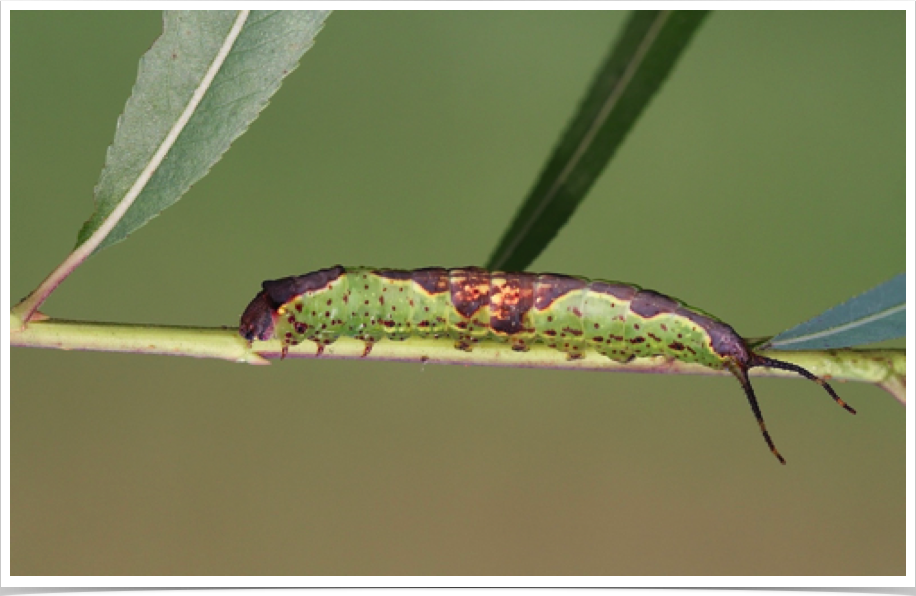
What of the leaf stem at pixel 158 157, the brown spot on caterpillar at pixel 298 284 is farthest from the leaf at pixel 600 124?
the leaf stem at pixel 158 157

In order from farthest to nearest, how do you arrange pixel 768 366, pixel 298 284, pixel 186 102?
pixel 298 284, pixel 768 366, pixel 186 102

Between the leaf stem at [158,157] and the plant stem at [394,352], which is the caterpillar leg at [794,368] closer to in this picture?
the plant stem at [394,352]

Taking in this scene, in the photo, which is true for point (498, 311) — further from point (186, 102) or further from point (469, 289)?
point (186, 102)

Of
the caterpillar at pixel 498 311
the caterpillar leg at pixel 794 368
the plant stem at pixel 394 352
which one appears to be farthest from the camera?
the caterpillar at pixel 498 311

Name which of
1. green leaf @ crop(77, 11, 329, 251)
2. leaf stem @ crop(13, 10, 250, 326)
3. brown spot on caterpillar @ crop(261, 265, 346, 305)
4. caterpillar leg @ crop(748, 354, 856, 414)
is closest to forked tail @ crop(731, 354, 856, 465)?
caterpillar leg @ crop(748, 354, 856, 414)

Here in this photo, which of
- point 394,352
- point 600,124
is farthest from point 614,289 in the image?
point 394,352

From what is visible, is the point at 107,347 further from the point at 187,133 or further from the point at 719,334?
the point at 719,334
